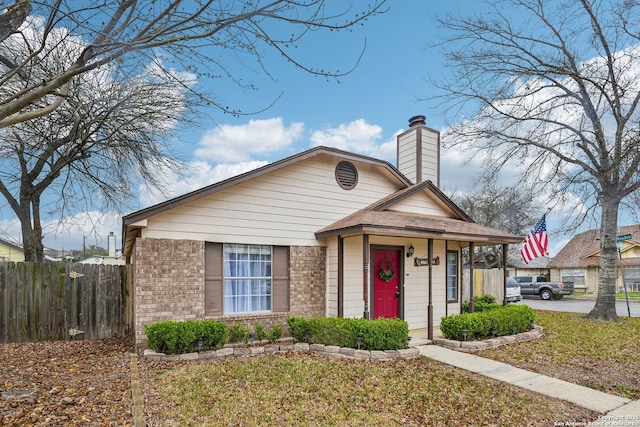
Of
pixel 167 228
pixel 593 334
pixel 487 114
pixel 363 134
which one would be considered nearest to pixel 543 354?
pixel 593 334

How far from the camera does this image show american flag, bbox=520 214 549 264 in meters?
13.7

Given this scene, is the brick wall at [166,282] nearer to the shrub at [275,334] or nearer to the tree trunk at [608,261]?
the shrub at [275,334]

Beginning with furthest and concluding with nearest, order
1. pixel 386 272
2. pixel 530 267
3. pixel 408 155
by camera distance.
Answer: pixel 530 267, pixel 408 155, pixel 386 272

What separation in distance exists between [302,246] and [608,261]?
11224mm

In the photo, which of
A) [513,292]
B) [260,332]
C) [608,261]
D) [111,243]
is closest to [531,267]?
[513,292]

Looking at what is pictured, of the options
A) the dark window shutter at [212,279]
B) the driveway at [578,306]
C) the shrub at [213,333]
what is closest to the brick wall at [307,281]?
the dark window shutter at [212,279]

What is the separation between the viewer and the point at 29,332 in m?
9.07

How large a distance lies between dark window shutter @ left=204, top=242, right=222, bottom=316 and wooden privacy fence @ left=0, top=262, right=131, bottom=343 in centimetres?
374

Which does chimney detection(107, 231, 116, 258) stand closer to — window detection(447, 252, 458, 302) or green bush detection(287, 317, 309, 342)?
green bush detection(287, 317, 309, 342)

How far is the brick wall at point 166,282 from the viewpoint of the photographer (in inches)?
285

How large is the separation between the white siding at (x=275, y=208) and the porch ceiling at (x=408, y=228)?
1.56ft

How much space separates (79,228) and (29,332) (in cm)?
425

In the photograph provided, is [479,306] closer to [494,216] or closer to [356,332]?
[356,332]

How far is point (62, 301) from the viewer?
9.41m
